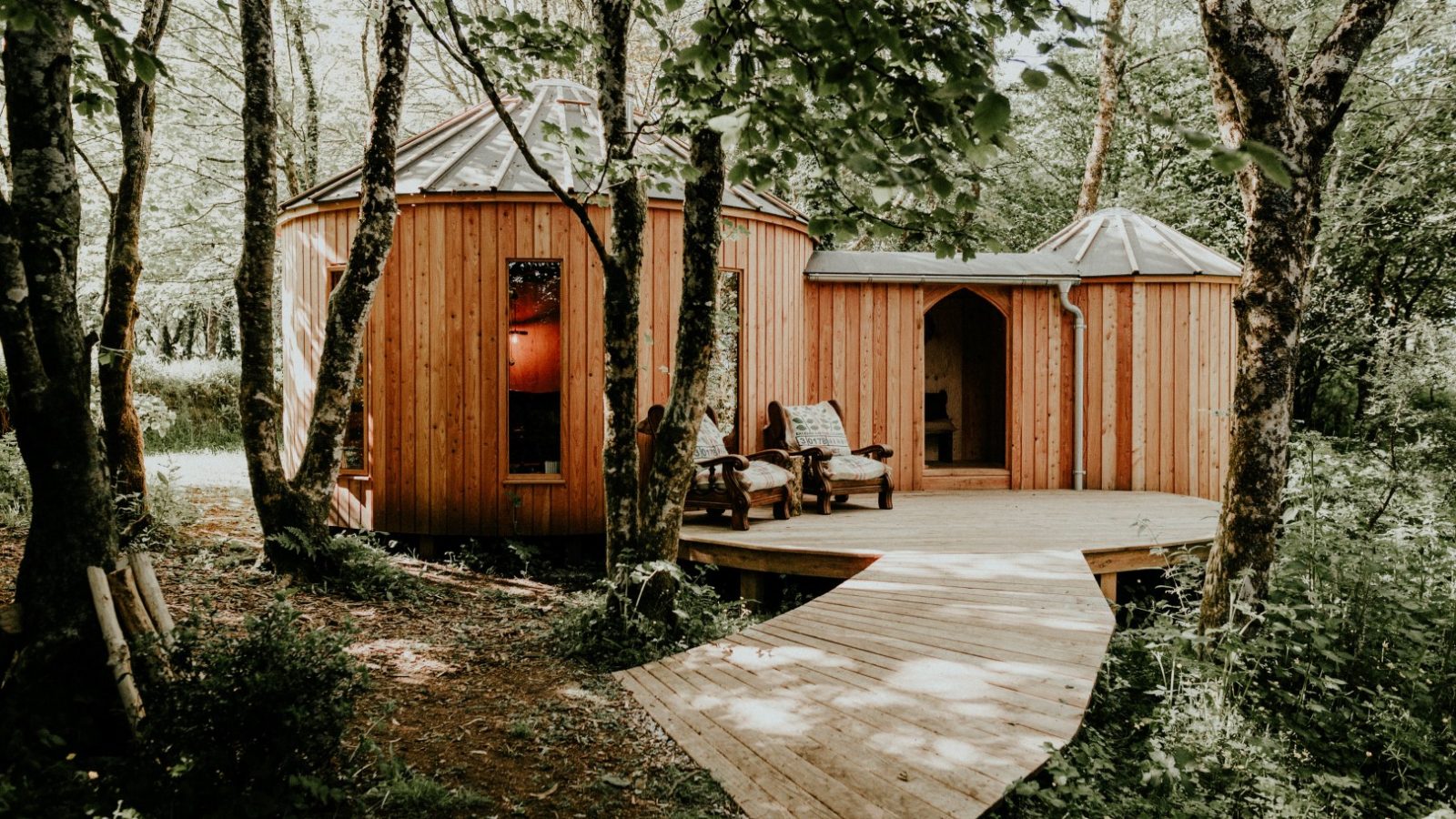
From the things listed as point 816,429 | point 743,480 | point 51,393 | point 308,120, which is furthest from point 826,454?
point 308,120

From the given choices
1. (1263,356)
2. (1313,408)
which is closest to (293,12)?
(1263,356)

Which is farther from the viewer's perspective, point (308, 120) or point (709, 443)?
point (308, 120)

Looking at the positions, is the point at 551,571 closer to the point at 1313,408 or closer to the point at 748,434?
the point at 748,434

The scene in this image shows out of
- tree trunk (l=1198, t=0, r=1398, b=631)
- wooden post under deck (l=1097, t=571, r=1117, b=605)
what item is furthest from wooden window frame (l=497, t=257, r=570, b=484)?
tree trunk (l=1198, t=0, r=1398, b=631)

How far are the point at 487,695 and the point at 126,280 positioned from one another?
4.60 m

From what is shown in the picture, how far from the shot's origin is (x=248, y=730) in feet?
8.53

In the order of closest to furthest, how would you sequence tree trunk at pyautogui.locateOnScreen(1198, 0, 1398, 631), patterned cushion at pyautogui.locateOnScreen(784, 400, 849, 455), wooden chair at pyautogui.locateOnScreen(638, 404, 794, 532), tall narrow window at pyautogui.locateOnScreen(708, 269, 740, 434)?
1. tree trunk at pyautogui.locateOnScreen(1198, 0, 1398, 631)
2. wooden chair at pyautogui.locateOnScreen(638, 404, 794, 532)
3. patterned cushion at pyautogui.locateOnScreen(784, 400, 849, 455)
4. tall narrow window at pyautogui.locateOnScreen(708, 269, 740, 434)

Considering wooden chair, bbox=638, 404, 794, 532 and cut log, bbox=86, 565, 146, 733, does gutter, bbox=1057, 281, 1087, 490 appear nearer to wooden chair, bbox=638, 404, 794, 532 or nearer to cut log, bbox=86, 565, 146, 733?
→ wooden chair, bbox=638, 404, 794, 532

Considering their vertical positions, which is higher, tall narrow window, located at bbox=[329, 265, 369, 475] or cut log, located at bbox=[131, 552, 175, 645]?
tall narrow window, located at bbox=[329, 265, 369, 475]

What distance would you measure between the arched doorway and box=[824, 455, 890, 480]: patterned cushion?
419cm

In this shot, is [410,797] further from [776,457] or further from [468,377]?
[776,457]

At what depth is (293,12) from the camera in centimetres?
1238

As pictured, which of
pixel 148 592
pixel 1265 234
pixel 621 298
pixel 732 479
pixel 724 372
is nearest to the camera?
pixel 148 592

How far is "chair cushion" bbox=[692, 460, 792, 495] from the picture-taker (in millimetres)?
6559
